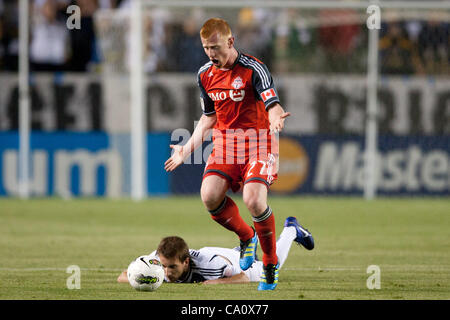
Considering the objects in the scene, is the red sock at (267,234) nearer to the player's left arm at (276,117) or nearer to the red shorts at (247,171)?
the red shorts at (247,171)

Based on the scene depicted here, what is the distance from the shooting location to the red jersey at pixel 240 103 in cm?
796

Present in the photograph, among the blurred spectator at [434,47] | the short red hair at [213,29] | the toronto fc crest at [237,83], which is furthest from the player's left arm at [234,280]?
the blurred spectator at [434,47]

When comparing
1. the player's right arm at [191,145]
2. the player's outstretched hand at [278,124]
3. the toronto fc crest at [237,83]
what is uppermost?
the toronto fc crest at [237,83]

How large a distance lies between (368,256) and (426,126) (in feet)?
28.4

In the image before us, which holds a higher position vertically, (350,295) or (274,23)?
(274,23)

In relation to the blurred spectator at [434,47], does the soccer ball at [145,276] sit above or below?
→ below

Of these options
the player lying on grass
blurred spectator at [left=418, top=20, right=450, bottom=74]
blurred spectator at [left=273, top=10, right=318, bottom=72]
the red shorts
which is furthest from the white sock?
blurred spectator at [left=418, top=20, right=450, bottom=74]

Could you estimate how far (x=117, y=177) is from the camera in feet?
59.6

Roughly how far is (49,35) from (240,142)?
40.8ft

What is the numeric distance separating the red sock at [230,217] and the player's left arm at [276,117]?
1.03m

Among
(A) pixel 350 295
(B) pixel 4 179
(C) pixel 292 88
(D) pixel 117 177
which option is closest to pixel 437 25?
(C) pixel 292 88

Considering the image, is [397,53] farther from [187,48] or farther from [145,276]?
[145,276]
